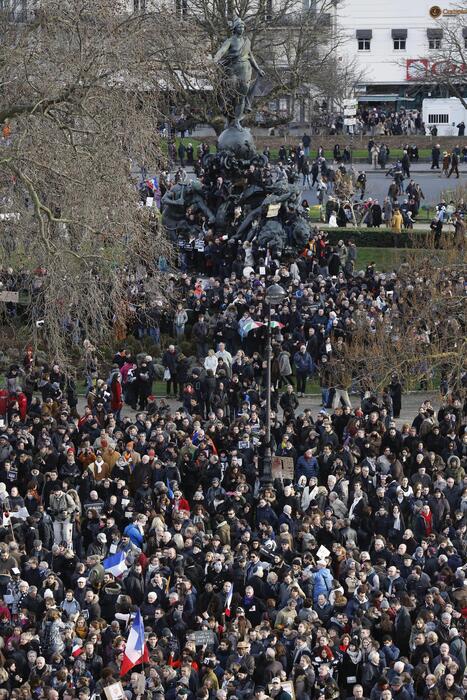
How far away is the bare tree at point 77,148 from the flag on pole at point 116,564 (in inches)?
254

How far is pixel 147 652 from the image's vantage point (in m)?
24.4

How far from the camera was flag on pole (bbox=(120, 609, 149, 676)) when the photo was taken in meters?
Result: 24.2

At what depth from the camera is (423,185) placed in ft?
213

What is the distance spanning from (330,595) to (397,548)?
5.83 ft

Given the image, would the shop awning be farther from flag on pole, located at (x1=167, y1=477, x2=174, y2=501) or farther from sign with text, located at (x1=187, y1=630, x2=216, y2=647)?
sign with text, located at (x1=187, y1=630, x2=216, y2=647)

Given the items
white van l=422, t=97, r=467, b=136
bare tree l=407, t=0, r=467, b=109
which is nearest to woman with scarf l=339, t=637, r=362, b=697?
bare tree l=407, t=0, r=467, b=109

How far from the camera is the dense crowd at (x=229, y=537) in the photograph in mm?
24109

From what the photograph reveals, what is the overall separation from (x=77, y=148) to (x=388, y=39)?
64798 mm

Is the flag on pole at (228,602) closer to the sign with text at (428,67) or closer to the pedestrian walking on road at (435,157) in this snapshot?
the pedestrian walking on road at (435,157)

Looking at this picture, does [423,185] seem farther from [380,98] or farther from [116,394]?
[380,98]

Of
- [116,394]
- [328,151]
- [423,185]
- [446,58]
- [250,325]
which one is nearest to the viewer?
[116,394]

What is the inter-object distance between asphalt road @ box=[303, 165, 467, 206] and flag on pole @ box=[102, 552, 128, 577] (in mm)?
34071

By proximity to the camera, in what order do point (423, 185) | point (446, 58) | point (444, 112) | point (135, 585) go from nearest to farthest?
1. point (135, 585)
2. point (423, 185)
3. point (444, 112)
4. point (446, 58)

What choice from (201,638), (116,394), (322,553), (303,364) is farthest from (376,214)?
(201,638)
